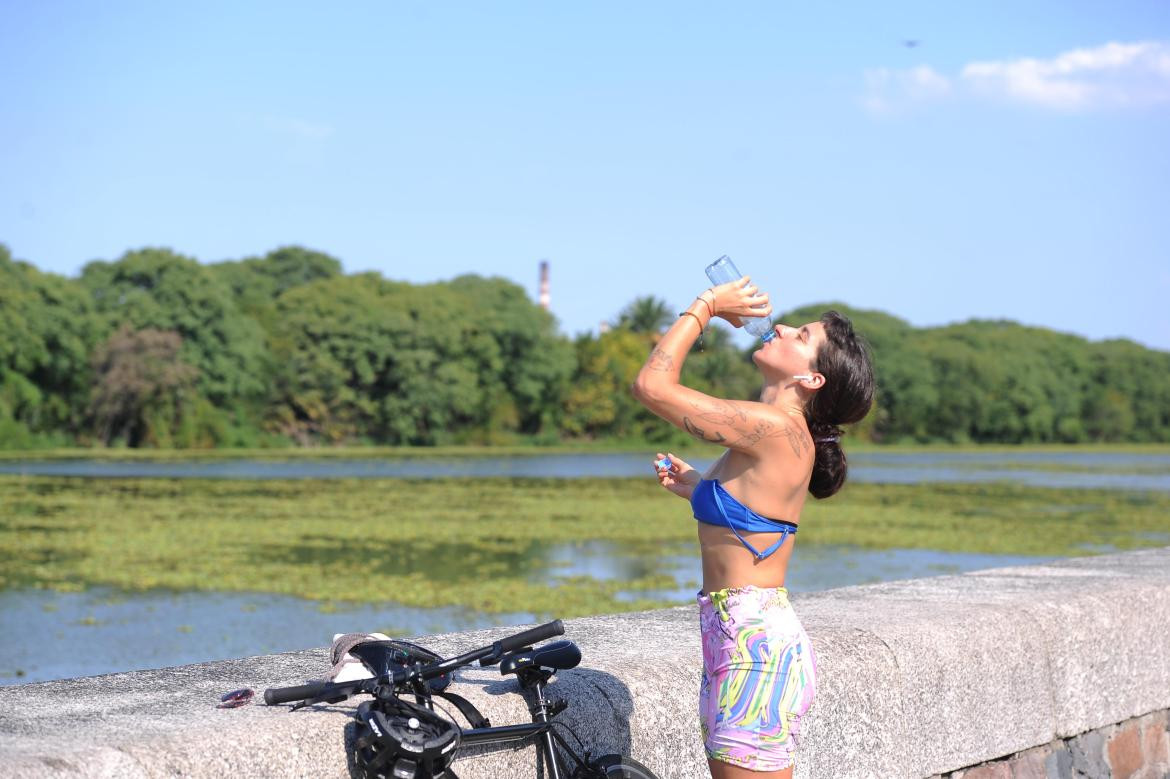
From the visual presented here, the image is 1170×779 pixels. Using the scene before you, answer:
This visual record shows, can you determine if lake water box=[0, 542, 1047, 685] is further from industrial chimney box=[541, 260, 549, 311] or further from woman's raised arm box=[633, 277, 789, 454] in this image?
industrial chimney box=[541, 260, 549, 311]

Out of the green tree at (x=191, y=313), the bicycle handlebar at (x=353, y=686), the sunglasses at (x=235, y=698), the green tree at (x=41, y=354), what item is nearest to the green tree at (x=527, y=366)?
the green tree at (x=191, y=313)

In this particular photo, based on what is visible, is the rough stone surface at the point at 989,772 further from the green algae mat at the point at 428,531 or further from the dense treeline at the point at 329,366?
the dense treeline at the point at 329,366

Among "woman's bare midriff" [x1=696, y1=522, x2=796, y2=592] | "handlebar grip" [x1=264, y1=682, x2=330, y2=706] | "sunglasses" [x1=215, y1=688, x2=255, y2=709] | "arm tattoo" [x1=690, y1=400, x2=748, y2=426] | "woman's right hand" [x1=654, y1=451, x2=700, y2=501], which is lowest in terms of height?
"sunglasses" [x1=215, y1=688, x2=255, y2=709]

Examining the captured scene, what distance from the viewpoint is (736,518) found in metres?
2.79

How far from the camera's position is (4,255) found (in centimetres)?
6328

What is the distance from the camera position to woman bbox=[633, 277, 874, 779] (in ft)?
9.05

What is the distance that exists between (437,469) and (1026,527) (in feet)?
85.9

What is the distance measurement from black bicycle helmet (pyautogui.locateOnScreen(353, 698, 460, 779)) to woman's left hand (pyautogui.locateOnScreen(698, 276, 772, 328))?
1.04 meters

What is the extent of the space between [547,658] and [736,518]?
501 mm

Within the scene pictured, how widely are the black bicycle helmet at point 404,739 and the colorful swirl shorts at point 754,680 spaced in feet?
2.15

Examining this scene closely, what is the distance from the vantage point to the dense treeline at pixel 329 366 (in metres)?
→ 59.4

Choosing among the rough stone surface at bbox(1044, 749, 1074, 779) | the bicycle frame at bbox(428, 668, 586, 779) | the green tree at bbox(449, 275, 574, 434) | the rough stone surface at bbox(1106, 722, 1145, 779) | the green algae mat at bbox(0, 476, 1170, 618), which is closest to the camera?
the bicycle frame at bbox(428, 668, 586, 779)

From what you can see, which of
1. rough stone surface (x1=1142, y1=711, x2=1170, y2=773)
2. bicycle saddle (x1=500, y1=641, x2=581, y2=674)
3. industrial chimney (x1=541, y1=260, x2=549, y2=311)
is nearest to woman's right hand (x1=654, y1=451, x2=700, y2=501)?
bicycle saddle (x1=500, y1=641, x2=581, y2=674)

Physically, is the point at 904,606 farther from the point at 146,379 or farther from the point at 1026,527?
the point at 146,379
